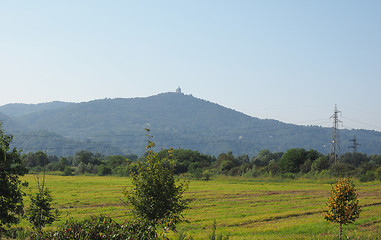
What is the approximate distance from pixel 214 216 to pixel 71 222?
20.9m

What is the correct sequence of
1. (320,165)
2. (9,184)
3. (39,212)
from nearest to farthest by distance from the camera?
1. (9,184)
2. (39,212)
3. (320,165)

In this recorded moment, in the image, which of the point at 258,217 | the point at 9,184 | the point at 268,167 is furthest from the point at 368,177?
the point at 9,184

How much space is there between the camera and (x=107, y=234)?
1022 centimetres

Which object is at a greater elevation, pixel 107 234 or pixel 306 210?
pixel 107 234

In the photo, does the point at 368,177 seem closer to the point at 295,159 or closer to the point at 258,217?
the point at 295,159

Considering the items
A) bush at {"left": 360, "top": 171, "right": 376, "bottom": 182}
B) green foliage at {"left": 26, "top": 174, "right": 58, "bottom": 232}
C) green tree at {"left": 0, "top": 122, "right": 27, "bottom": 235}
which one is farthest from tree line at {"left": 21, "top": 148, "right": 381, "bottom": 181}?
green tree at {"left": 0, "top": 122, "right": 27, "bottom": 235}

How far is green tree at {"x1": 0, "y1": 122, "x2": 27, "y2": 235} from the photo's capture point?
13141 mm

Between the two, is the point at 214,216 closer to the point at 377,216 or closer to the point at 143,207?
the point at 377,216

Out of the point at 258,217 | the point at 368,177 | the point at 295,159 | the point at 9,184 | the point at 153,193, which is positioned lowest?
the point at 258,217

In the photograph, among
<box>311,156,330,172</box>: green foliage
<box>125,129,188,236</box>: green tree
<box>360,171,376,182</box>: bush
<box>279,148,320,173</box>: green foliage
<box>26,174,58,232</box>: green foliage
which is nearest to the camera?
A: <box>26,174,58,232</box>: green foliage

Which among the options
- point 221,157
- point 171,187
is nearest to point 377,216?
point 171,187

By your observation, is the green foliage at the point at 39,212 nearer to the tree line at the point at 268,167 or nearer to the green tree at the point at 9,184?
the green tree at the point at 9,184

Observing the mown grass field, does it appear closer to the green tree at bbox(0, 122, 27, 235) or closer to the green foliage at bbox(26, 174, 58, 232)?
the green foliage at bbox(26, 174, 58, 232)

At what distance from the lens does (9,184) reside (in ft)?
43.8
